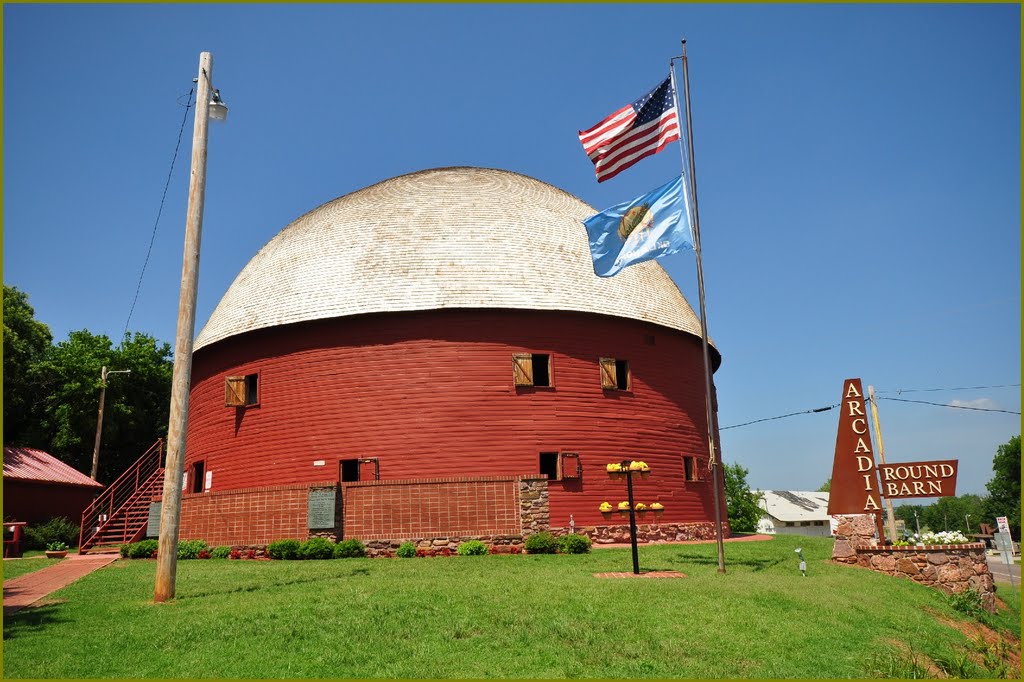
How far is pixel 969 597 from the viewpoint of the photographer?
14617 millimetres

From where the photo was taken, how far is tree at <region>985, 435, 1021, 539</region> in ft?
261

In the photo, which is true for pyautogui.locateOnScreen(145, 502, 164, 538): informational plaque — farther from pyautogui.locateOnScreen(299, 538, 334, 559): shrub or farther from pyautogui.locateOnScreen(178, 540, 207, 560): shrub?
pyautogui.locateOnScreen(299, 538, 334, 559): shrub

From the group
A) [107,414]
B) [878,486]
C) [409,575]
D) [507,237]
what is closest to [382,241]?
[507,237]

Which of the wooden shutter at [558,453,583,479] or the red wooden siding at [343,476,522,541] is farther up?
the wooden shutter at [558,453,583,479]

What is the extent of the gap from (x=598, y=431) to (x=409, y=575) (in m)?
10.2

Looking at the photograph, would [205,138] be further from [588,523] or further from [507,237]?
[588,523]

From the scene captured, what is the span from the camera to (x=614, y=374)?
78.6ft

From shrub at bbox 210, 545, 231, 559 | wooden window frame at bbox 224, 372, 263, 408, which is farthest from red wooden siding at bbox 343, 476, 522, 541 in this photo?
wooden window frame at bbox 224, 372, 263, 408

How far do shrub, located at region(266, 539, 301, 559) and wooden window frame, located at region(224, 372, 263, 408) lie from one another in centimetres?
635

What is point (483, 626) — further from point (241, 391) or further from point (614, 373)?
point (241, 391)

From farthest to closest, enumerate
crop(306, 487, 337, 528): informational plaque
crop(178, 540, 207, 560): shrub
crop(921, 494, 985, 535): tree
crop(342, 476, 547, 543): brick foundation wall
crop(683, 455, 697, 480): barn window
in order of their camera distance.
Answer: crop(921, 494, 985, 535): tree, crop(683, 455, 697, 480): barn window, crop(178, 540, 207, 560): shrub, crop(306, 487, 337, 528): informational plaque, crop(342, 476, 547, 543): brick foundation wall

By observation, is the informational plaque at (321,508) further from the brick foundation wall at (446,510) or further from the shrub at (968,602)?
the shrub at (968,602)

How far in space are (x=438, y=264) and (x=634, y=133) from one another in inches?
397

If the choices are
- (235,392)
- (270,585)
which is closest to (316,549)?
(270,585)
